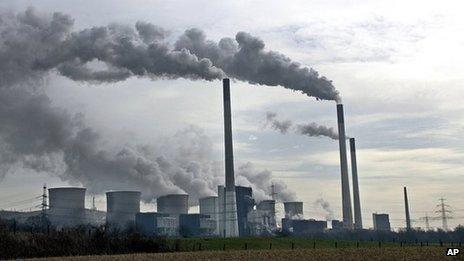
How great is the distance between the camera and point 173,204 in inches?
5369

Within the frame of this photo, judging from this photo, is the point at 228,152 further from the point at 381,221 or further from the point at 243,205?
the point at 381,221

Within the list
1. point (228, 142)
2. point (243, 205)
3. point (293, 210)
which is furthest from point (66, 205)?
point (293, 210)

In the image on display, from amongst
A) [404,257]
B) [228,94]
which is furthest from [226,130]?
[404,257]

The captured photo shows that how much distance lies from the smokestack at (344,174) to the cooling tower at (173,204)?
3663 cm

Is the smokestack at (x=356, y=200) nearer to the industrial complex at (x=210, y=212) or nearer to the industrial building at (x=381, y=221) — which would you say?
the industrial complex at (x=210, y=212)

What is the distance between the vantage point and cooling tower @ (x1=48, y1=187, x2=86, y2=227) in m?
116

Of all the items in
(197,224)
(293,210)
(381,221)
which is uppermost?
(293,210)

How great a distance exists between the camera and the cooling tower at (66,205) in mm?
115750

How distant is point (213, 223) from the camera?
13900 centimetres

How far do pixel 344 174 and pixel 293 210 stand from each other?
49.2 m

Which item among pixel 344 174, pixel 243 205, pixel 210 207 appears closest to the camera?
pixel 344 174

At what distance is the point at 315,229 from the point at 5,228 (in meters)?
118

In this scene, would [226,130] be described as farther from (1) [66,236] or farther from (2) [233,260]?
(2) [233,260]

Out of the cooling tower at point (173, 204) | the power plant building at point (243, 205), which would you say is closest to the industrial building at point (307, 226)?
the power plant building at point (243, 205)
